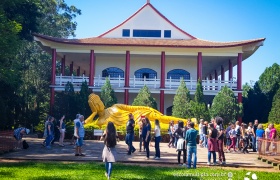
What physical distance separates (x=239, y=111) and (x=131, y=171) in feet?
56.5

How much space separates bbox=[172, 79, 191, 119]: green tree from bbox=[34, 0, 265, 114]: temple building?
225cm

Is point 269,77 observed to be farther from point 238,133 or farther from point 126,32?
point 238,133

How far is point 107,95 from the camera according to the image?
25.8 metres

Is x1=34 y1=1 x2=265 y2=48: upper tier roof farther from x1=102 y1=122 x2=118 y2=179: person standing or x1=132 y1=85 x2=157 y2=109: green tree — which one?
x1=102 y1=122 x2=118 y2=179: person standing

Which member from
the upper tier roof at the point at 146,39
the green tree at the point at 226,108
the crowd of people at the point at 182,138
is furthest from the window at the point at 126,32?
the crowd of people at the point at 182,138

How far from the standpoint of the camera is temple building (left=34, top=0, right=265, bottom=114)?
27.7 m

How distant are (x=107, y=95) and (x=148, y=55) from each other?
6.49 metres

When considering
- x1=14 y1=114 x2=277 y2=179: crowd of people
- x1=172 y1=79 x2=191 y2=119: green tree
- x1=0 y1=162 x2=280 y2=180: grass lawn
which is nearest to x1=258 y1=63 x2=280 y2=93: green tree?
x1=172 y1=79 x2=191 y2=119: green tree

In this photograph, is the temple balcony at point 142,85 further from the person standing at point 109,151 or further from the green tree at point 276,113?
the person standing at point 109,151

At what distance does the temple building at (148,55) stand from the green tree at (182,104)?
2.25 metres

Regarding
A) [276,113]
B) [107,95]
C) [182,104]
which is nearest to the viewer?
[276,113]

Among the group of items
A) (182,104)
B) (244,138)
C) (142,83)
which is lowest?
(244,138)

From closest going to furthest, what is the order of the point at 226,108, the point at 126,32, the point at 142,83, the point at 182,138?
the point at 182,138 < the point at 226,108 < the point at 142,83 < the point at 126,32

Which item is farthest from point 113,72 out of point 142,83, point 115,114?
point 115,114
